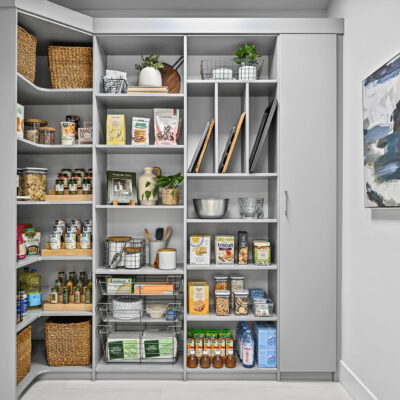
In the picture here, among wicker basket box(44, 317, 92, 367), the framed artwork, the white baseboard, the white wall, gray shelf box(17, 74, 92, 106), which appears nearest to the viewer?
the white wall

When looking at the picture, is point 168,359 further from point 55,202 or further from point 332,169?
point 332,169

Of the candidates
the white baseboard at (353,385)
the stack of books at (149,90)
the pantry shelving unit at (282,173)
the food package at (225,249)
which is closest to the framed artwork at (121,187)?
the pantry shelving unit at (282,173)

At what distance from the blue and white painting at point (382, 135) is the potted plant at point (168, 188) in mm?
1155

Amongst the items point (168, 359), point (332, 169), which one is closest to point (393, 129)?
point (332, 169)

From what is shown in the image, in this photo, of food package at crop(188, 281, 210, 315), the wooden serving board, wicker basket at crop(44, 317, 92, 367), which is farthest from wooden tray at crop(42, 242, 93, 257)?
food package at crop(188, 281, 210, 315)

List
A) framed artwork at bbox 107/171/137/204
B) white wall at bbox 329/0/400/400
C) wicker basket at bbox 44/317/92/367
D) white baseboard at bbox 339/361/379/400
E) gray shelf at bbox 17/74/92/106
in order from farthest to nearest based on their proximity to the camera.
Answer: framed artwork at bbox 107/171/137/204
wicker basket at bbox 44/317/92/367
gray shelf at bbox 17/74/92/106
white baseboard at bbox 339/361/379/400
white wall at bbox 329/0/400/400

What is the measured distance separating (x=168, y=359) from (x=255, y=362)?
583 mm

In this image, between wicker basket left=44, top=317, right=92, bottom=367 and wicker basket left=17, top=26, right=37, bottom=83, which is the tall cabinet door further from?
wicker basket left=17, top=26, right=37, bottom=83

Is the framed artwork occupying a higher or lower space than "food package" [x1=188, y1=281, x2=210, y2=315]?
higher

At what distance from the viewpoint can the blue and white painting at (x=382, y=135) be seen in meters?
1.67

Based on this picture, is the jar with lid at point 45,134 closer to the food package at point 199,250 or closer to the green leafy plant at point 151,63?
the green leafy plant at point 151,63

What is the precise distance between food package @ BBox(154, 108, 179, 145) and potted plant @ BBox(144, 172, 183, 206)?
243mm

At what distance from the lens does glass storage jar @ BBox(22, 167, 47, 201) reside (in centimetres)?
242

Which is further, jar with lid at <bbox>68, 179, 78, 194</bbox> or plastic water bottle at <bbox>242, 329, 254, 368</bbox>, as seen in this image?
jar with lid at <bbox>68, 179, 78, 194</bbox>
